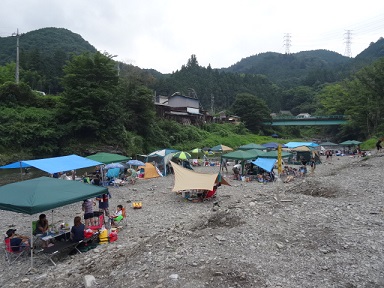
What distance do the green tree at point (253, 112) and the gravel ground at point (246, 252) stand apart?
230 ft

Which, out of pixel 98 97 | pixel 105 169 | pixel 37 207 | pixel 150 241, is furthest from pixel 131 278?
pixel 98 97

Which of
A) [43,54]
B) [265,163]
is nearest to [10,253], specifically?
[265,163]

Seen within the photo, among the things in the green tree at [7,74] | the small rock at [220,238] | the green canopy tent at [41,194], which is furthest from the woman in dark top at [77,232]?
the green tree at [7,74]

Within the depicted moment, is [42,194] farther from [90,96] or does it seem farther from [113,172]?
[90,96]

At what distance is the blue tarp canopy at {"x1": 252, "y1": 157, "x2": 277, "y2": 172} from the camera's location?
2220 cm

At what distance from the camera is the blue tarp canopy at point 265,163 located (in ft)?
72.9

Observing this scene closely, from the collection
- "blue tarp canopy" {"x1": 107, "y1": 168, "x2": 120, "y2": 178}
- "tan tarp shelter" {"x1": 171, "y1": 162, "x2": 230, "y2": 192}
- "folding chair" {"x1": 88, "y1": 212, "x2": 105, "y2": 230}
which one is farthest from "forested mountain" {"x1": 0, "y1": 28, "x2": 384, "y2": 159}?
"folding chair" {"x1": 88, "y1": 212, "x2": 105, "y2": 230}

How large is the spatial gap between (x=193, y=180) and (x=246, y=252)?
341 inches

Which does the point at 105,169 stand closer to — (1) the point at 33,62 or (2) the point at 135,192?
(2) the point at 135,192

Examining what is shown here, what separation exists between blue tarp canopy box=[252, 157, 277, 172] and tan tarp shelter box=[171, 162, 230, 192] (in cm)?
665

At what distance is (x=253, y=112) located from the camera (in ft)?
266

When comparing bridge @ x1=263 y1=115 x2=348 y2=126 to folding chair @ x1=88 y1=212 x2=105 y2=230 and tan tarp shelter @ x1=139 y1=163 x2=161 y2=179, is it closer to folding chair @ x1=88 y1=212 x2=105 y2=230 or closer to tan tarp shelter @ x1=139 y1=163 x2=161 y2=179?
tan tarp shelter @ x1=139 y1=163 x2=161 y2=179

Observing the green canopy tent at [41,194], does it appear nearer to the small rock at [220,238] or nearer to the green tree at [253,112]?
the small rock at [220,238]

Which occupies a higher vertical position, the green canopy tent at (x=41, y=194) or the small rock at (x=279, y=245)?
the green canopy tent at (x=41, y=194)
